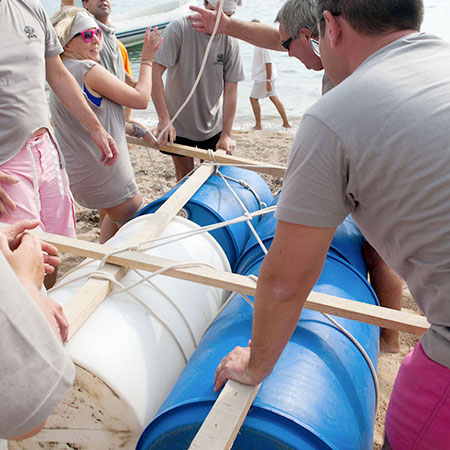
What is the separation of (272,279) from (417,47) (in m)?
0.68

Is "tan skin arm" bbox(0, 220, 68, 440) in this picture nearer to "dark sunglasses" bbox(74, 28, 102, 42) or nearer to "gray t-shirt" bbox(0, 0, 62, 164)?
"gray t-shirt" bbox(0, 0, 62, 164)

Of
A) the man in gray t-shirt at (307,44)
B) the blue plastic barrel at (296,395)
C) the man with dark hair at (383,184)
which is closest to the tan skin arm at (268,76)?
the man in gray t-shirt at (307,44)

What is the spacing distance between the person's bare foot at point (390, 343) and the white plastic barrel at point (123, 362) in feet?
4.17

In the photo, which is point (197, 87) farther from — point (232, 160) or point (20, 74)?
point (20, 74)

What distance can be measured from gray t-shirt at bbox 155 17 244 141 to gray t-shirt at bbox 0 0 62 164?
1578 mm

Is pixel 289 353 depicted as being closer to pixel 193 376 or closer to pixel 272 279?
pixel 193 376

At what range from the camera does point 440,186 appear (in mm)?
996

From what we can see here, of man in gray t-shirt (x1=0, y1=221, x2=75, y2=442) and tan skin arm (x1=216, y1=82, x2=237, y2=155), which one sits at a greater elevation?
man in gray t-shirt (x1=0, y1=221, x2=75, y2=442)

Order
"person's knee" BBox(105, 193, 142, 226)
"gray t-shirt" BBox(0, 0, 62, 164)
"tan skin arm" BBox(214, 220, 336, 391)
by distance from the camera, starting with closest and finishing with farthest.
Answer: "tan skin arm" BBox(214, 220, 336, 391) → "gray t-shirt" BBox(0, 0, 62, 164) → "person's knee" BBox(105, 193, 142, 226)

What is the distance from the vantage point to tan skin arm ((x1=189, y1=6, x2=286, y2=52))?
2.92 m

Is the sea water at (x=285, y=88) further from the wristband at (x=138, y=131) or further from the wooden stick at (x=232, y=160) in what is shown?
the wristband at (x=138, y=131)

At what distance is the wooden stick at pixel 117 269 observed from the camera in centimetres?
158

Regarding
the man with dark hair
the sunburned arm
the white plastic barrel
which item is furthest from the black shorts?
the man with dark hair

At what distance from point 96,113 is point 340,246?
5.29 feet
